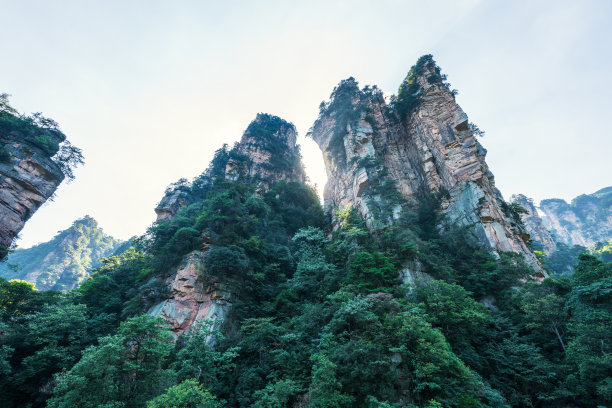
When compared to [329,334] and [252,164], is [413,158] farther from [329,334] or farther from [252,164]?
[329,334]

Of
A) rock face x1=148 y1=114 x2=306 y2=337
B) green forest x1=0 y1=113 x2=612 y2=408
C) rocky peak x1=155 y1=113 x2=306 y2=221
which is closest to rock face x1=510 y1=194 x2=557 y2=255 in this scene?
green forest x1=0 y1=113 x2=612 y2=408

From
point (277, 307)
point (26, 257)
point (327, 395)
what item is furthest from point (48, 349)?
point (26, 257)

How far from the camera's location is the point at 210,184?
125 feet

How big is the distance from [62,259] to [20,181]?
55.0 m

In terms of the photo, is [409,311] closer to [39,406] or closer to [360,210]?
[360,210]

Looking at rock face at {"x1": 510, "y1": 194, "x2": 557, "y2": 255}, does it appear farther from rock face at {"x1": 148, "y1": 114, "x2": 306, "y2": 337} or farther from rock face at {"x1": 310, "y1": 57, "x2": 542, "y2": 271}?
rock face at {"x1": 148, "y1": 114, "x2": 306, "y2": 337}

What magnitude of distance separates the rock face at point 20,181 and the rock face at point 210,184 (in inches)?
436

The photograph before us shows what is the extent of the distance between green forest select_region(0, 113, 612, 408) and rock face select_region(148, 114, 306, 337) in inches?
40.5

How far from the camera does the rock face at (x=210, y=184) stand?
1764cm

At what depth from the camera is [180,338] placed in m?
14.7

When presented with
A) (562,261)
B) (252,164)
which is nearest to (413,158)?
(252,164)

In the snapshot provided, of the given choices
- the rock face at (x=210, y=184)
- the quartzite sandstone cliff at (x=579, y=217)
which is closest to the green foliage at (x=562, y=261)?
the quartzite sandstone cliff at (x=579, y=217)

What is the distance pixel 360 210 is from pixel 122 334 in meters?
21.7

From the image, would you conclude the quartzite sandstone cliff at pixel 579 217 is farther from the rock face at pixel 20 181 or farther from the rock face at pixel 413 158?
the rock face at pixel 20 181
